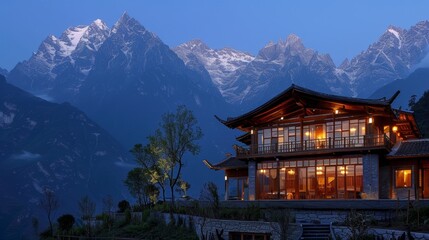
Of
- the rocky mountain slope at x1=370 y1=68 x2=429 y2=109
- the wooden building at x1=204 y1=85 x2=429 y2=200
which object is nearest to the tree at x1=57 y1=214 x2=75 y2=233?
the wooden building at x1=204 y1=85 x2=429 y2=200

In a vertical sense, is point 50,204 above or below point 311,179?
below

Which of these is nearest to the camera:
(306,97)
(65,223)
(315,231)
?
(315,231)

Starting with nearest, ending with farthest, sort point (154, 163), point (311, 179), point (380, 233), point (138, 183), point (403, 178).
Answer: point (380, 233), point (403, 178), point (311, 179), point (154, 163), point (138, 183)

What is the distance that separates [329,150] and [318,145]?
1099 millimetres

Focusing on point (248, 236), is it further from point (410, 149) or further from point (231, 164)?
point (231, 164)

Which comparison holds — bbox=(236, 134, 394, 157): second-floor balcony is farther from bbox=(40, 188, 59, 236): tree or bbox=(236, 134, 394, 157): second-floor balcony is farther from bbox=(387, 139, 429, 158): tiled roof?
bbox=(40, 188, 59, 236): tree

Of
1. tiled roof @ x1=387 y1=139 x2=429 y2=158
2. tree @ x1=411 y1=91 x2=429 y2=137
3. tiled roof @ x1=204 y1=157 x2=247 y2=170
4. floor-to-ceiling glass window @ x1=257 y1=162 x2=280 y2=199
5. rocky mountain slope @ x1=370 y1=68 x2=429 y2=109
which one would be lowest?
floor-to-ceiling glass window @ x1=257 y1=162 x2=280 y2=199

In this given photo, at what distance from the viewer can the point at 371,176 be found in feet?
107

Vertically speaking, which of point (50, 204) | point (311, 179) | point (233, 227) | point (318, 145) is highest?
point (318, 145)

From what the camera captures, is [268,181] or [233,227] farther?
[268,181]

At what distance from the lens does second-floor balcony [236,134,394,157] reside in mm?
32719

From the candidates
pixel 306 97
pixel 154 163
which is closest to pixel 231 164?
pixel 154 163

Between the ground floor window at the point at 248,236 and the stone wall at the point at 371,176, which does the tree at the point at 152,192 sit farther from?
the ground floor window at the point at 248,236

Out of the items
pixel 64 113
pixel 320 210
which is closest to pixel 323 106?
pixel 320 210
